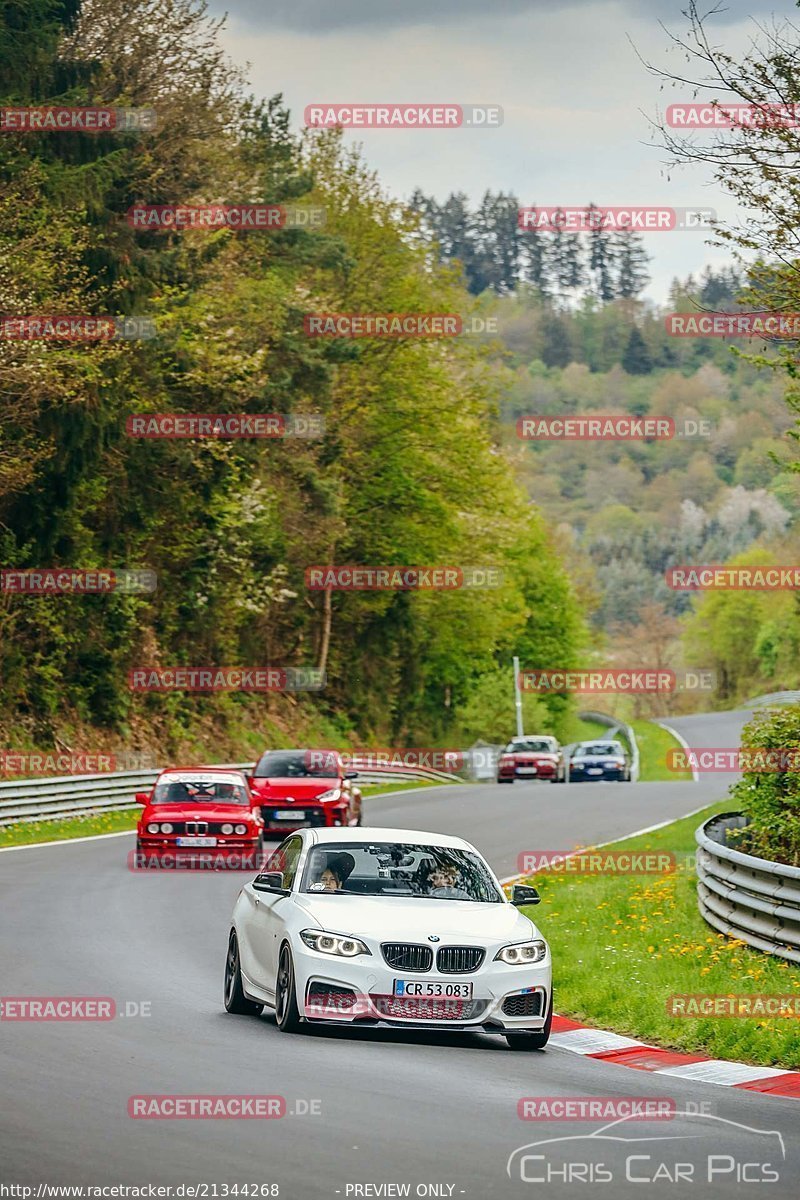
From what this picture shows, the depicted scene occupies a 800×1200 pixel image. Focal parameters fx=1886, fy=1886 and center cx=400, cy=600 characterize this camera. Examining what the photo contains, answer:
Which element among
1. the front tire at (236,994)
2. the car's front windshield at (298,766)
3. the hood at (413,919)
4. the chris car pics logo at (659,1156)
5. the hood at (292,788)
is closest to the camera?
the chris car pics logo at (659,1156)

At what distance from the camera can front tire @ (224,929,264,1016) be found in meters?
13.2

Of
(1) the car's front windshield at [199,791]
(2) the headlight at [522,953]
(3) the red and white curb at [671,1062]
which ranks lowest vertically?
(1) the car's front windshield at [199,791]

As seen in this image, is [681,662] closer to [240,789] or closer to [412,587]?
[412,587]

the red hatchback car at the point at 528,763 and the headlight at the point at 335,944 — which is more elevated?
the headlight at the point at 335,944

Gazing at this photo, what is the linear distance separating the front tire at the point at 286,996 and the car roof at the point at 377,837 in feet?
3.93

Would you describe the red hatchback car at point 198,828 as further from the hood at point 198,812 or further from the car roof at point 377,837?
the car roof at point 377,837

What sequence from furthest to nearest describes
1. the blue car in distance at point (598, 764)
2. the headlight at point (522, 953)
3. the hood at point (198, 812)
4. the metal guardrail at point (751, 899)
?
1. the blue car in distance at point (598, 764)
2. the hood at point (198, 812)
3. the metal guardrail at point (751, 899)
4. the headlight at point (522, 953)

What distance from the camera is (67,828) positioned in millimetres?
35031

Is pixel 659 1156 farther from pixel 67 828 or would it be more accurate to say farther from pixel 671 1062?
pixel 67 828

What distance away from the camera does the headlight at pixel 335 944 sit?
11797 mm

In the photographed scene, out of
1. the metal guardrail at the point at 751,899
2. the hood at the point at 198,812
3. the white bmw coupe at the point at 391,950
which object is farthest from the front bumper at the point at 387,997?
the hood at the point at 198,812

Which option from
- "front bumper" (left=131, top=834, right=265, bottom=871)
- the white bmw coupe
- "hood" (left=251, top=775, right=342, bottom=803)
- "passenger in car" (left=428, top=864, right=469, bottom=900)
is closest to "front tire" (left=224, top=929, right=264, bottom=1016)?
the white bmw coupe

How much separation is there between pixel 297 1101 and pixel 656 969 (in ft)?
21.4

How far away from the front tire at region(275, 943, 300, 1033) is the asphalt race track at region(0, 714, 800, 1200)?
130 mm
